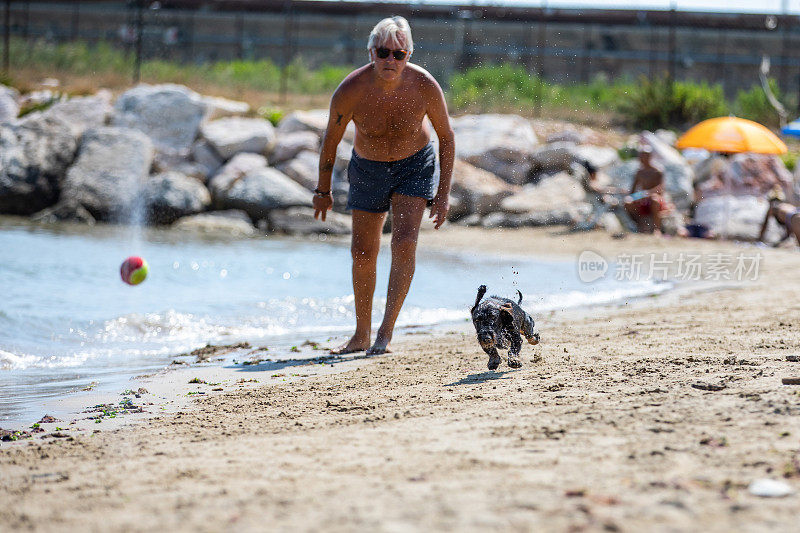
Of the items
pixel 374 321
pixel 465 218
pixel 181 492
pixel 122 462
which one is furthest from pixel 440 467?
pixel 465 218

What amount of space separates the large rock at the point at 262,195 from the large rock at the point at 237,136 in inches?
49.2

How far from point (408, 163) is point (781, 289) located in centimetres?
362

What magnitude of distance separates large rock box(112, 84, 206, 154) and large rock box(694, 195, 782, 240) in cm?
819

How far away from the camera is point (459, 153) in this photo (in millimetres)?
14469

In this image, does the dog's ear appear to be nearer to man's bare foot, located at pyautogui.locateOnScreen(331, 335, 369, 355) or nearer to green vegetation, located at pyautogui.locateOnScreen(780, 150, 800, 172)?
man's bare foot, located at pyautogui.locateOnScreen(331, 335, 369, 355)

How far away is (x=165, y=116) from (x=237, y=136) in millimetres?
1382

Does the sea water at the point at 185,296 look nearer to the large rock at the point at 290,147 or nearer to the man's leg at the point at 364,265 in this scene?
the man's leg at the point at 364,265

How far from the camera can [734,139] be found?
39.3ft

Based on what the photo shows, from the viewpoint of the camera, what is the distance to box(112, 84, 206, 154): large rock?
14452 mm

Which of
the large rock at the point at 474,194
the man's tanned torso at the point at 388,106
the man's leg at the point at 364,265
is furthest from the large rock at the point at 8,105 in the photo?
the man's tanned torso at the point at 388,106

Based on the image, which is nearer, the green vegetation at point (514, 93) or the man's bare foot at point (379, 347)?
the man's bare foot at point (379, 347)

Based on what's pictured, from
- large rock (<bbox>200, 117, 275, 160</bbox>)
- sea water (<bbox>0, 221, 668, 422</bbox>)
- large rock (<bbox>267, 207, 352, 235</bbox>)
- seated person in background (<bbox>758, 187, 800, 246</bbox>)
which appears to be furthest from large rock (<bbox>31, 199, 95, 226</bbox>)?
seated person in background (<bbox>758, 187, 800, 246</bbox>)

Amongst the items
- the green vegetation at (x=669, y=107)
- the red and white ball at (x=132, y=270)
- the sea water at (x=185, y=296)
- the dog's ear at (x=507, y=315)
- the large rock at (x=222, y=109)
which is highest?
the green vegetation at (x=669, y=107)

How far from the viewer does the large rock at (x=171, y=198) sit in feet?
41.8
